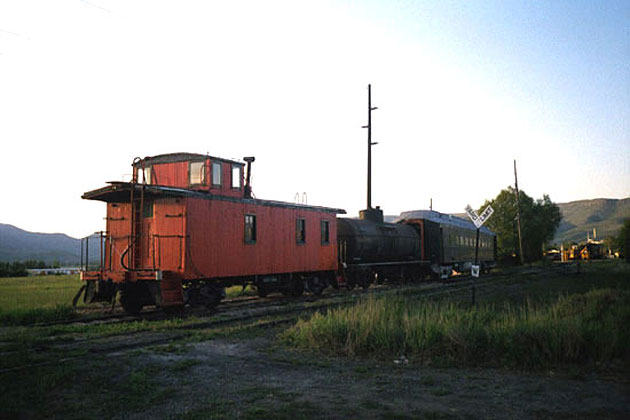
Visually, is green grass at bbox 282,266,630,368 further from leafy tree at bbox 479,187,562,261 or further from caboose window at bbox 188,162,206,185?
leafy tree at bbox 479,187,562,261

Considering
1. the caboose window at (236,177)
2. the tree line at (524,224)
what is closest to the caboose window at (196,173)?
the caboose window at (236,177)

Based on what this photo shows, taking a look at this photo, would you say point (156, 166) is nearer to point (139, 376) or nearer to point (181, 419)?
point (139, 376)

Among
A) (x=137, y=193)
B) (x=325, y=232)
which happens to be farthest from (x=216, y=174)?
(x=325, y=232)

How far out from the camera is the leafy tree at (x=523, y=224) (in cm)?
6309

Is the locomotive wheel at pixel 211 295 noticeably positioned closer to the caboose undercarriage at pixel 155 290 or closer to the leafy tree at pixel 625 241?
the caboose undercarriage at pixel 155 290

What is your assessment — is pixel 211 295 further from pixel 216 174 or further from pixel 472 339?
pixel 472 339

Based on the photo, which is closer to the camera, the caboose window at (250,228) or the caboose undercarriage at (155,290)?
the caboose undercarriage at (155,290)

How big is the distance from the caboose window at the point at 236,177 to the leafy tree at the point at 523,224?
49.0m

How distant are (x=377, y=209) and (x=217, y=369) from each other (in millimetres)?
20751

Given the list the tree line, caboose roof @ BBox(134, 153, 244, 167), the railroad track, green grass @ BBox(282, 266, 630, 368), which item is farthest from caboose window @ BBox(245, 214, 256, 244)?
the tree line

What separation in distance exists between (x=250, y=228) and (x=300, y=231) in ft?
10.6

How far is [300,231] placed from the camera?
19828 mm

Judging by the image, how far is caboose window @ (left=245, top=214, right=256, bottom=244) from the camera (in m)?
16.9

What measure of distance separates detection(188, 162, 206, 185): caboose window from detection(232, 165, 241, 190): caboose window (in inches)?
49.0
